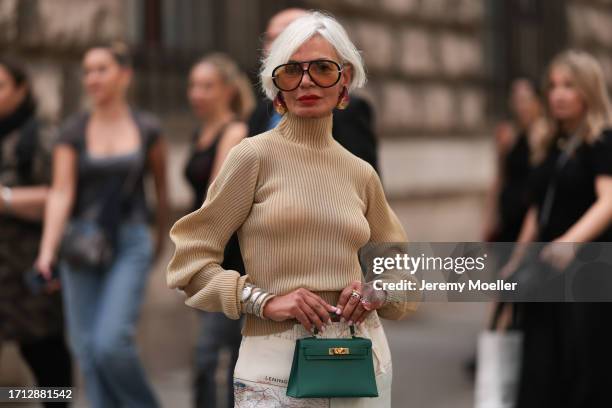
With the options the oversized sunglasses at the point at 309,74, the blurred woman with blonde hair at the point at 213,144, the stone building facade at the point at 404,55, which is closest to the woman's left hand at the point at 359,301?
the oversized sunglasses at the point at 309,74

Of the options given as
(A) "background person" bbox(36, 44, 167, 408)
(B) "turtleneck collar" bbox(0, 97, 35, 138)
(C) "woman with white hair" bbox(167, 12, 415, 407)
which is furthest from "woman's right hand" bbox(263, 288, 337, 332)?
(B) "turtleneck collar" bbox(0, 97, 35, 138)

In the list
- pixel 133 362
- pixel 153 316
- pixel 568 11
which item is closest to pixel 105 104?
pixel 133 362

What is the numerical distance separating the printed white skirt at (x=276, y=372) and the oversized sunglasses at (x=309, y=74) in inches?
19.8

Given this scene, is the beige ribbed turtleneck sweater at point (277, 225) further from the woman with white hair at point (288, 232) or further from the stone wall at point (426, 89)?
the stone wall at point (426, 89)

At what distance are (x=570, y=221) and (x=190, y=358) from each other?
134 inches

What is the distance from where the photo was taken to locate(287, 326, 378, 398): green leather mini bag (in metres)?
2.49

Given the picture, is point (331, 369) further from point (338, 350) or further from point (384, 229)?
point (384, 229)

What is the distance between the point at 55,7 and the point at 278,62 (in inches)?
175

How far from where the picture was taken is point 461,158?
11.4 metres

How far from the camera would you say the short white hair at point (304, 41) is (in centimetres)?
253

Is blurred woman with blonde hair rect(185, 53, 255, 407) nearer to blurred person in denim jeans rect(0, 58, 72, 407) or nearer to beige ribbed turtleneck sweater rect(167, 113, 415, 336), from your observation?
blurred person in denim jeans rect(0, 58, 72, 407)

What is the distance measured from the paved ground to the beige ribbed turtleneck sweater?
352cm

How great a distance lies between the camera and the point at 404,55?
10.4 m

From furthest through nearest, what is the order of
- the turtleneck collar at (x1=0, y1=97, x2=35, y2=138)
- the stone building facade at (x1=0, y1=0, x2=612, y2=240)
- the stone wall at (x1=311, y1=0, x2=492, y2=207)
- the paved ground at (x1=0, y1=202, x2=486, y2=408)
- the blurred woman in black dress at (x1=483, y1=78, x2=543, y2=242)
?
the stone wall at (x1=311, y1=0, x2=492, y2=207)
the blurred woman in black dress at (x1=483, y1=78, x2=543, y2=242)
the stone building facade at (x1=0, y1=0, x2=612, y2=240)
the paved ground at (x1=0, y1=202, x2=486, y2=408)
the turtleneck collar at (x1=0, y1=97, x2=35, y2=138)
